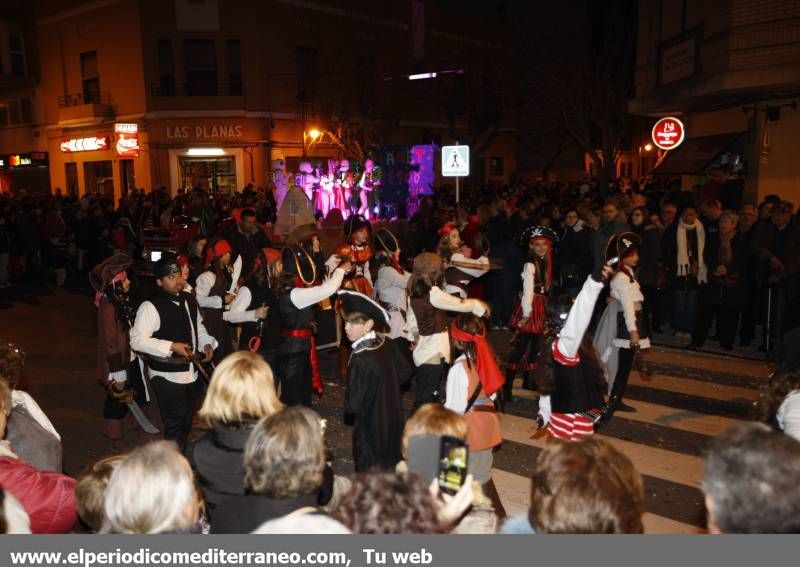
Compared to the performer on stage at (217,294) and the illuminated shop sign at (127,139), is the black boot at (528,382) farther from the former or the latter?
the illuminated shop sign at (127,139)

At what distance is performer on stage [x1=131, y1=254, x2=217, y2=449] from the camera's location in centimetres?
539

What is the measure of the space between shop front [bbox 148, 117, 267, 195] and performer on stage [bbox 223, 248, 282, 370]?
71.5 ft

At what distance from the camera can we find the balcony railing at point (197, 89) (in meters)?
27.0

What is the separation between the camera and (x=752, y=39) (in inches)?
494

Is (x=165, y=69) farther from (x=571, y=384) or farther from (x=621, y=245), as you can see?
(x=571, y=384)

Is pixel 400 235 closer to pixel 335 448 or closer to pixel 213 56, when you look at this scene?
pixel 335 448

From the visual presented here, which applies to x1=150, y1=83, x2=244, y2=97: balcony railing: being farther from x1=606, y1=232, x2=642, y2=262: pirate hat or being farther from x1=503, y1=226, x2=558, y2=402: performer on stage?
x1=606, y1=232, x2=642, y2=262: pirate hat

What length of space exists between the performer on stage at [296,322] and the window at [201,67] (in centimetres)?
2364

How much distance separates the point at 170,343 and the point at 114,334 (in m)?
1.13

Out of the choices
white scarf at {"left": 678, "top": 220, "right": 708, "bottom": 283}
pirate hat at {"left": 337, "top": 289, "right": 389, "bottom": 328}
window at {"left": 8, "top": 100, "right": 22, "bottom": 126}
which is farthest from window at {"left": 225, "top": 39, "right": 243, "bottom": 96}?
pirate hat at {"left": 337, "top": 289, "right": 389, "bottom": 328}

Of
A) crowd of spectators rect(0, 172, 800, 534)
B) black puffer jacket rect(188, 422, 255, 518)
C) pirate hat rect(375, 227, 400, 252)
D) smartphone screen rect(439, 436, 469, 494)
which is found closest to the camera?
crowd of spectators rect(0, 172, 800, 534)

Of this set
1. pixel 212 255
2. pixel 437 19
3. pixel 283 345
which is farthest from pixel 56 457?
pixel 437 19

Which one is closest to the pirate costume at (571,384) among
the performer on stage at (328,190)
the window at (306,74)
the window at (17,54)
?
the performer on stage at (328,190)

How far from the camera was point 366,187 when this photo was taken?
1622cm
